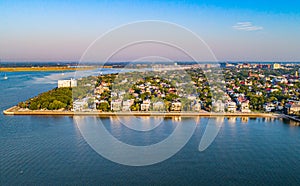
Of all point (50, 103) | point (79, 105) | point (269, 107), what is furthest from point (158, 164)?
point (269, 107)

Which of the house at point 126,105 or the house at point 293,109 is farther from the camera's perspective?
the house at point 293,109

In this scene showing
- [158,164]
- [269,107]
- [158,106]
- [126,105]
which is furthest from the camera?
[269,107]

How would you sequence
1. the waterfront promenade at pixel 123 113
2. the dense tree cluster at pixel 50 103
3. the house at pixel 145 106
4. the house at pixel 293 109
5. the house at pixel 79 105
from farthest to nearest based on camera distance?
the dense tree cluster at pixel 50 103 < the house at pixel 145 106 < the house at pixel 293 109 < the house at pixel 79 105 < the waterfront promenade at pixel 123 113

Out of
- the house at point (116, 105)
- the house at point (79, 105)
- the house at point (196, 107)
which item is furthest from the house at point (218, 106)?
the house at point (79, 105)

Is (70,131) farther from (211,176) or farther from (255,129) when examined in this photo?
(255,129)

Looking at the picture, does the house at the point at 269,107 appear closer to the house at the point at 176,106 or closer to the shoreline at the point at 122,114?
the shoreline at the point at 122,114

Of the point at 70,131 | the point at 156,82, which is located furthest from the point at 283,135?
the point at 156,82

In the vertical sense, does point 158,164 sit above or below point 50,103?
below

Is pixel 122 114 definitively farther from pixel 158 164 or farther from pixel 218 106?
pixel 158 164
